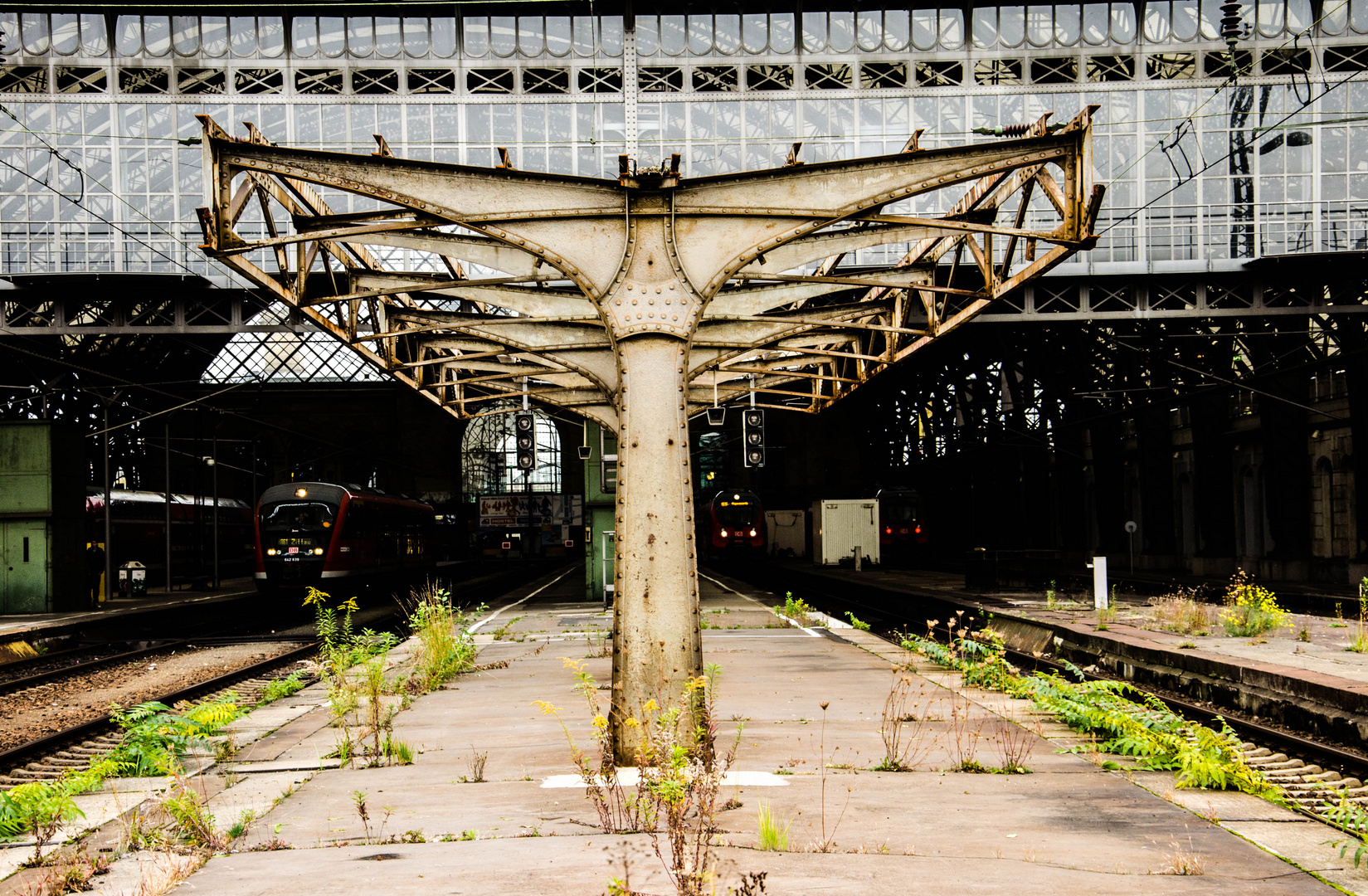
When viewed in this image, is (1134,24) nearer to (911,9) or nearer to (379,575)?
(911,9)

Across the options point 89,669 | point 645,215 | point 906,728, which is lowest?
point 89,669

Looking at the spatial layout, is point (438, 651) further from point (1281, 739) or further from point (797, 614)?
point (797, 614)

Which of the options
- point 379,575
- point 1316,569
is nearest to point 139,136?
point 379,575

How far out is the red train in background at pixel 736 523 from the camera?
5844 cm

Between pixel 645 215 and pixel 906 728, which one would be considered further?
pixel 906 728

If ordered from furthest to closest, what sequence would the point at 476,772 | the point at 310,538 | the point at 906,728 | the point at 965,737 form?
the point at 310,538 → the point at 906,728 → the point at 965,737 → the point at 476,772

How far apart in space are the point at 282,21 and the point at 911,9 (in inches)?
643

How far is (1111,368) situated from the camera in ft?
151

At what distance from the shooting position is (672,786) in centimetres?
611

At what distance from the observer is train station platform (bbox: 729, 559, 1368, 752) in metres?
12.0

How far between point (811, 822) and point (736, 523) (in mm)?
51968

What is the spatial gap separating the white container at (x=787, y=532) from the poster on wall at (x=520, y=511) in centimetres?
1261

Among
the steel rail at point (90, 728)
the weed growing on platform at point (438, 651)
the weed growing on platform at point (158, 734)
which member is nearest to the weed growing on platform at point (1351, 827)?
the weed growing on platform at point (158, 734)

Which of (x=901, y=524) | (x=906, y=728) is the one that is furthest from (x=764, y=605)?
(x=901, y=524)
